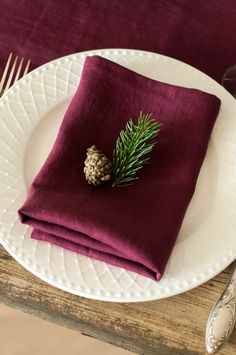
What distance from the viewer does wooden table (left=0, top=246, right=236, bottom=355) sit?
59 centimetres

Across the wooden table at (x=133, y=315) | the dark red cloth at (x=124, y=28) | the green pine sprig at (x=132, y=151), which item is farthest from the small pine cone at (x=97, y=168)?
the dark red cloth at (x=124, y=28)

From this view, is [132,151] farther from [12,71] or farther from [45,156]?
[12,71]

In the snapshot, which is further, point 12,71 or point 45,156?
point 12,71

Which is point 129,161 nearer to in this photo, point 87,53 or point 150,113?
point 150,113

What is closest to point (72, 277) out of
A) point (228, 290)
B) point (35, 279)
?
point (35, 279)

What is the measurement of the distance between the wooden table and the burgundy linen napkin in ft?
0.22

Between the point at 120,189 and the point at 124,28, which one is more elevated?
the point at 124,28

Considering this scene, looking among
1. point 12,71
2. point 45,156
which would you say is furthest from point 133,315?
point 12,71

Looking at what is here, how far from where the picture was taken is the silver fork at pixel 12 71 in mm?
766

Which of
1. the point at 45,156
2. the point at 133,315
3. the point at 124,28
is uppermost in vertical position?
the point at 124,28

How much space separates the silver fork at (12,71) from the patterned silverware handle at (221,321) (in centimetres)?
43

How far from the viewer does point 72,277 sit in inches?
22.7

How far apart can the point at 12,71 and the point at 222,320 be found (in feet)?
1.59

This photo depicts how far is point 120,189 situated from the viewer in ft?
2.03
